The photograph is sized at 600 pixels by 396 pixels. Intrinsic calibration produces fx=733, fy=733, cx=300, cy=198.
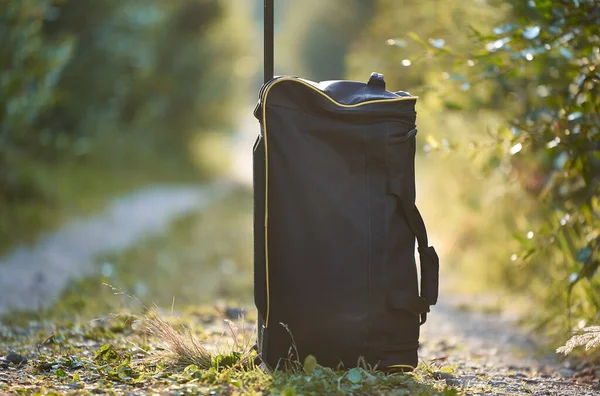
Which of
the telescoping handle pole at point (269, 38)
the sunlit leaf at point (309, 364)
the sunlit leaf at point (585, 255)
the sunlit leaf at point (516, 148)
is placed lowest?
the sunlit leaf at point (309, 364)

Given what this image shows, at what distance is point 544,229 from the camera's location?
322 cm

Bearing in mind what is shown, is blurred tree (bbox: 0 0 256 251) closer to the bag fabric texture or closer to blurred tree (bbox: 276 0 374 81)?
blurred tree (bbox: 276 0 374 81)

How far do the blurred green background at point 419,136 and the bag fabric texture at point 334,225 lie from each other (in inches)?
34.7

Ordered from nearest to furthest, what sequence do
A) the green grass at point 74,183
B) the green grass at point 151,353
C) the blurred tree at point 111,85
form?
the green grass at point 151,353 < the blurred tree at point 111,85 < the green grass at point 74,183

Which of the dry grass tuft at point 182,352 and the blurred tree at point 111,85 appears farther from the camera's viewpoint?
the blurred tree at point 111,85

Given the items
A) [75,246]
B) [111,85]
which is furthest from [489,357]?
[111,85]

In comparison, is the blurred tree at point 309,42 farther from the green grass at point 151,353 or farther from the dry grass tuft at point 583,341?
the dry grass tuft at point 583,341

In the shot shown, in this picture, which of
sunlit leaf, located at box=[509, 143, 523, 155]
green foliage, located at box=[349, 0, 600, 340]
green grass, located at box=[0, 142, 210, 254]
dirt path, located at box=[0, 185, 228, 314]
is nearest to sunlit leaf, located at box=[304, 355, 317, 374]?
green foliage, located at box=[349, 0, 600, 340]

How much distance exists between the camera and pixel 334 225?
8.07 feet

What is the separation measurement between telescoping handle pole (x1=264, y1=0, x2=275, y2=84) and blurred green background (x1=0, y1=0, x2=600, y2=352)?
784 millimetres

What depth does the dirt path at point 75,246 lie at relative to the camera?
5152 mm

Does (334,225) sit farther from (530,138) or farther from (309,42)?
(309,42)

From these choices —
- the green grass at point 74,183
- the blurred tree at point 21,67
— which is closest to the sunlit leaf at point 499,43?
the blurred tree at point 21,67

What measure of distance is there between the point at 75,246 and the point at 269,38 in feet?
16.4
